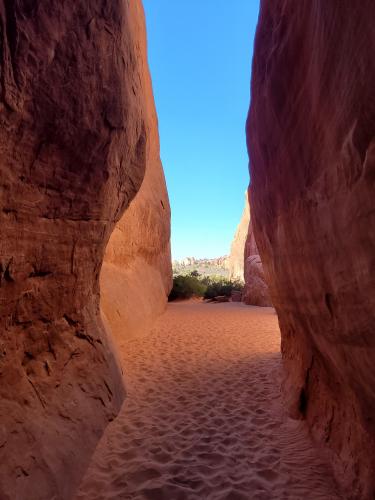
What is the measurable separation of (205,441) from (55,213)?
296 cm

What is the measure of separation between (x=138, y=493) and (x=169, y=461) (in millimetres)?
505

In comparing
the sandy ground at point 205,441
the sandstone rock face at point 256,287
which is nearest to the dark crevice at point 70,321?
the sandy ground at point 205,441

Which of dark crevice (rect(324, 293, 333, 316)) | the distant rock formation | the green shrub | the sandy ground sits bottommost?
the sandy ground

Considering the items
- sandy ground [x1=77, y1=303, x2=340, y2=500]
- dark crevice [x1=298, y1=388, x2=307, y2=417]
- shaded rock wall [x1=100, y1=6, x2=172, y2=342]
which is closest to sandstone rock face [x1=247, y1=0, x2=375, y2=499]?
dark crevice [x1=298, y1=388, x2=307, y2=417]

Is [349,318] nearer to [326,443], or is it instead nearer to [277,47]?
[326,443]

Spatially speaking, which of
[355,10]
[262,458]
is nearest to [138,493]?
[262,458]

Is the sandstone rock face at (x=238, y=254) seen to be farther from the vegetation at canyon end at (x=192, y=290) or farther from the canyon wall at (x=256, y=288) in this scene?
the canyon wall at (x=256, y=288)

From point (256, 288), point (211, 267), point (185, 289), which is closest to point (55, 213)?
point (256, 288)

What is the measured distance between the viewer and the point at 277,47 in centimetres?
291

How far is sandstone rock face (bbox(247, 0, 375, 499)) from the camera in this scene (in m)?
1.63

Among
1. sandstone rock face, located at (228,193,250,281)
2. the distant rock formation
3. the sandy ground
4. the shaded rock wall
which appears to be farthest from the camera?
the distant rock formation

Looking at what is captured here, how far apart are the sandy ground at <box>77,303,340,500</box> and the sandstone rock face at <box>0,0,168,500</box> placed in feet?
1.26

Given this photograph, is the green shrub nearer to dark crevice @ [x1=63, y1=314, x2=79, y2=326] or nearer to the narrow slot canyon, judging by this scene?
the narrow slot canyon

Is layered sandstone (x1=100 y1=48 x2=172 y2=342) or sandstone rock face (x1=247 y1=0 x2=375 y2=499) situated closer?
sandstone rock face (x1=247 y1=0 x2=375 y2=499)
